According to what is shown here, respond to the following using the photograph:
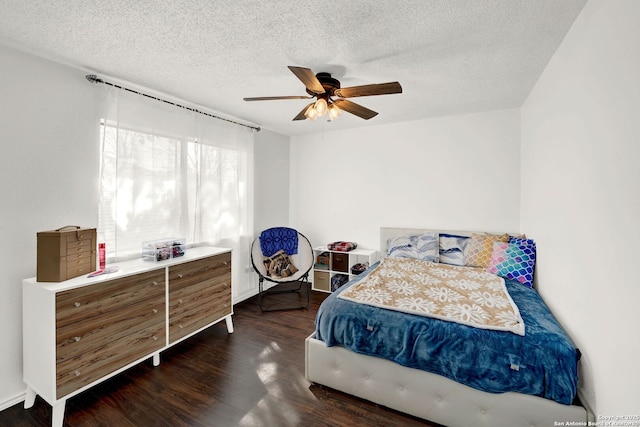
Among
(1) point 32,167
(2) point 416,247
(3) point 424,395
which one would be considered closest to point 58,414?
(1) point 32,167

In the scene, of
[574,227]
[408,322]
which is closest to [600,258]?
[574,227]

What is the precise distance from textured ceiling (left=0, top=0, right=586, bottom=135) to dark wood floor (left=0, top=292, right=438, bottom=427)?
2.56 m

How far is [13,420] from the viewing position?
1832 mm

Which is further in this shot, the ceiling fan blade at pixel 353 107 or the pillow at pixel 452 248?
the pillow at pixel 452 248

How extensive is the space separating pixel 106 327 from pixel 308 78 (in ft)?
7.56

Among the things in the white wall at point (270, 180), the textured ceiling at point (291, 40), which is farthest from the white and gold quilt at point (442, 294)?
the white wall at point (270, 180)

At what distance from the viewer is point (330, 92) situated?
7.34 ft

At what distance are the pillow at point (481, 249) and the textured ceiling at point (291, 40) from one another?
1599 mm

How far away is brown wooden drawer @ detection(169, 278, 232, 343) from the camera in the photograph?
2521 millimetres

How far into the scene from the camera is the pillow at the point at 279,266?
149 inches

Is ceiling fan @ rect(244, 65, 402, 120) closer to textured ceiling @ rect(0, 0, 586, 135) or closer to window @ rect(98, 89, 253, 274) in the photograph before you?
textured ceiling @ rect(0, 0, 586, 135)

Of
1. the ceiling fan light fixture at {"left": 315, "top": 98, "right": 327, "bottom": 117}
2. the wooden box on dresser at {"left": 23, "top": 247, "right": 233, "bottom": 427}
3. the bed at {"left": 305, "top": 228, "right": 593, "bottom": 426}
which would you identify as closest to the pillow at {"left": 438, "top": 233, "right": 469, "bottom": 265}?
the bed at {"left": 305, "top": 228, "right": 593, "bottom": 426}

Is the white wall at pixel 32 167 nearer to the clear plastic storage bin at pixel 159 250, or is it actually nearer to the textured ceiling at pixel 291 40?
the textured ceiling at pixel 291 40

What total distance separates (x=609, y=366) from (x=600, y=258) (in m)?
0.51
